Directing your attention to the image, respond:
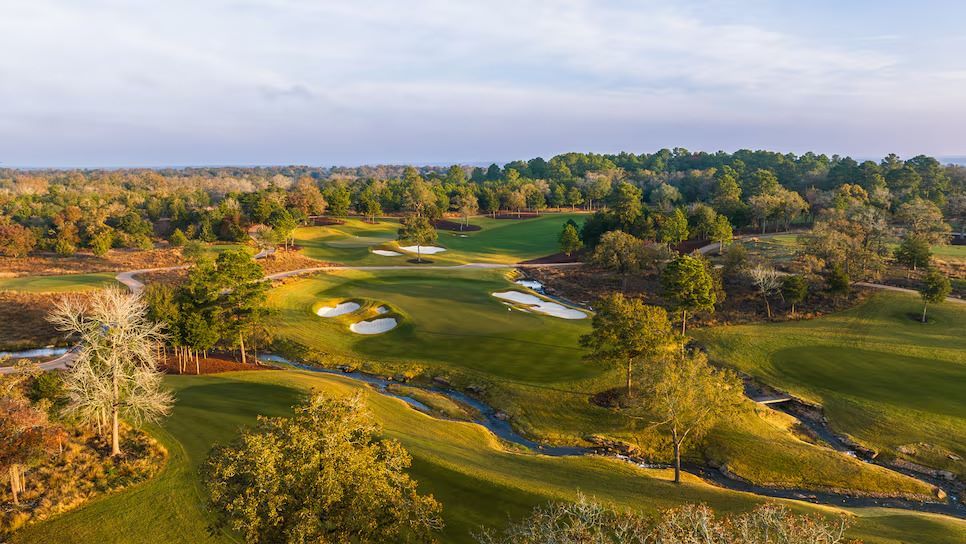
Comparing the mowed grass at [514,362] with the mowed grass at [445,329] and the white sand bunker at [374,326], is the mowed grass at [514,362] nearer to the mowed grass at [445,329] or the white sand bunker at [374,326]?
the mowed grass at [445,329]

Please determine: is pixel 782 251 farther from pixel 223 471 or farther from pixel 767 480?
pixel 223 471

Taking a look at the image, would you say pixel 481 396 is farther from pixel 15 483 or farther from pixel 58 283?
pixel 58 283

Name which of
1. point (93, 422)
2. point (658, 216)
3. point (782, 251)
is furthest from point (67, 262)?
point (782, 251)

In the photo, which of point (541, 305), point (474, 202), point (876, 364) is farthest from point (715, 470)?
point (474, 202)

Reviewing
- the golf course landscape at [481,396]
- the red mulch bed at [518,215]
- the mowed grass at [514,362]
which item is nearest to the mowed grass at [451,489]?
the golf course landscape at [481,396]

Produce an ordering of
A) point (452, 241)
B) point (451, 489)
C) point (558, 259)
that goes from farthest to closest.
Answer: point (452, 241)
point (558, 259)
point (451, 489)

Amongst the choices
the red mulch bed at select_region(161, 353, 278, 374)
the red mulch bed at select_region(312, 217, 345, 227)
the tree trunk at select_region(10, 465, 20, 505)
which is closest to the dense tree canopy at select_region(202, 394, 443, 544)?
the tree trunk at select_region(10, 465, 20, 505)
